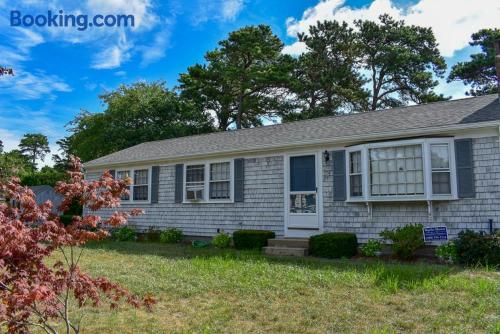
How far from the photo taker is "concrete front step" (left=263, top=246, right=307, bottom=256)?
10.0 metres

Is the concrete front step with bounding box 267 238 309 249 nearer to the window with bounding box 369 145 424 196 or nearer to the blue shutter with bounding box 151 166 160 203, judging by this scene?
the window with bounding box 369 145 424 196

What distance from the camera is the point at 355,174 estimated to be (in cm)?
1011

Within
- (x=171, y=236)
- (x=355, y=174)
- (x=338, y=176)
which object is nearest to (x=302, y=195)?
(x=338, y=176)

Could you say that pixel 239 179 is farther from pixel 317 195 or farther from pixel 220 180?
pixel 317 195

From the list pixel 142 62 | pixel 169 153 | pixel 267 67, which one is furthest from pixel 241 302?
pixel 267 67

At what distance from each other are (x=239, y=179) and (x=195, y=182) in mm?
1819

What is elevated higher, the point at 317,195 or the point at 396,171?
the point at 396,171

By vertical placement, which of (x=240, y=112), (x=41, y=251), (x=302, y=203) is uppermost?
(x=240, y=112)

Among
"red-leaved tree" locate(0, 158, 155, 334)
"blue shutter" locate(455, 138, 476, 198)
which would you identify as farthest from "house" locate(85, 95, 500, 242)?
"red-leaved tree" locate(0, 158, 155, 334)

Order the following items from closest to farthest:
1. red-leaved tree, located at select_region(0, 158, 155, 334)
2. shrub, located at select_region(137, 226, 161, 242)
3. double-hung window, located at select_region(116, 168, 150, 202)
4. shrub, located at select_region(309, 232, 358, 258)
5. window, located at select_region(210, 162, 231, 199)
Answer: red-leaved tree, located at select_region(0, 158, 155, 334) → shrub, located at select_region(309, 232, 358, 258) → window, located at select_region(210, 162, 231, 199) → shrub, located at select_region(137, 226, 161, 242) → double-hung window, located at select_region(116, 168, 150, 202)

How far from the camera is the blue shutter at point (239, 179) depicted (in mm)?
12163

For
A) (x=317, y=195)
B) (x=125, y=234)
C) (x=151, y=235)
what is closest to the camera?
(x=317, y=195)

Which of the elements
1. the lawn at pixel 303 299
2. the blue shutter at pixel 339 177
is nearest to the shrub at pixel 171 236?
the lawn at pixel 303 299

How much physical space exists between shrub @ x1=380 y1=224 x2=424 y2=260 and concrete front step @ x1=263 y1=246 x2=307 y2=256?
205 centimetres
